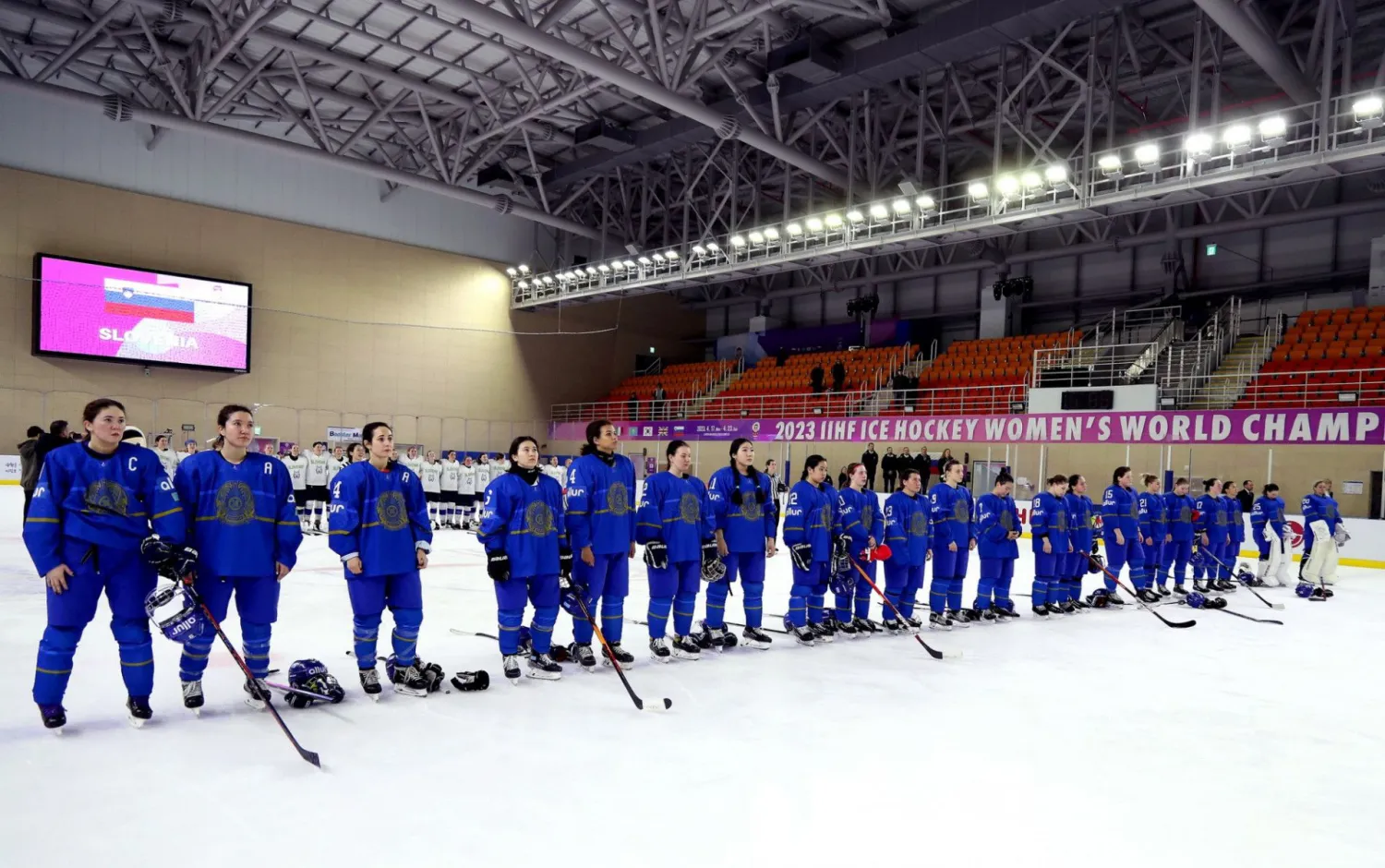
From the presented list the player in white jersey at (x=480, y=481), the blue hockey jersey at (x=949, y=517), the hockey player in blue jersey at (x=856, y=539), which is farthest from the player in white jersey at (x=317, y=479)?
the blue hockey jersey at (x=949, y=517)

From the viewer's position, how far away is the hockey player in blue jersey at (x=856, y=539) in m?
7.73

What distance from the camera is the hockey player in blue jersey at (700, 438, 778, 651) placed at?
23.3ft

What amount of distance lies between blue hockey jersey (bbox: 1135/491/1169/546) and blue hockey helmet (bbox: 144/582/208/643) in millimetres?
10255

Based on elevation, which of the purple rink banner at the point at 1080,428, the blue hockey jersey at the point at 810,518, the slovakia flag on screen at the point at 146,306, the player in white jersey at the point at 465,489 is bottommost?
the player in white jersey at the point at 465,489

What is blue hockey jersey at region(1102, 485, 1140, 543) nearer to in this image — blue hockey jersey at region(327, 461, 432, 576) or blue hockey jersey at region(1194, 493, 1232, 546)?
blue hockey jersey at region(1194, 493, 1232, 546)

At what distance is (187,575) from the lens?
15.1 feet

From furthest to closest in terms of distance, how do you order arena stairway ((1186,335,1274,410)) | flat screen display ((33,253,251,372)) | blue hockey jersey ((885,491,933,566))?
1. flat screen display ((33,253,251,372))
2. arena stairway ((1186,335,1274,410))
3. blue hockey jersey ((885,491,933,566))

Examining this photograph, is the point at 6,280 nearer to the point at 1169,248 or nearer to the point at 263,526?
the point at 263,526

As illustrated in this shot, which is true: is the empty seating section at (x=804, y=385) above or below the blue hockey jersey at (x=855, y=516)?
above

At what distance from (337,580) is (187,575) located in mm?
5860

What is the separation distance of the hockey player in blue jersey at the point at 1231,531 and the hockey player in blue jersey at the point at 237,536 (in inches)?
476

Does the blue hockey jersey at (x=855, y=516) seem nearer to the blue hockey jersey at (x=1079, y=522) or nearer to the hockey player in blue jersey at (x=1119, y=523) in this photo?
the blue hockey jersey at (x=1079, y=522)

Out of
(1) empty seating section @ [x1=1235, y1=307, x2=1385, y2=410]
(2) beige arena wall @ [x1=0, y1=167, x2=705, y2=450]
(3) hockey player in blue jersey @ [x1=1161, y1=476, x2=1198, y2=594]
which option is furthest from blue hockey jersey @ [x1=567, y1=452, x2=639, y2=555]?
(2) beige arena wall @ [x1=0, y1=167, x2=705, y2=450]

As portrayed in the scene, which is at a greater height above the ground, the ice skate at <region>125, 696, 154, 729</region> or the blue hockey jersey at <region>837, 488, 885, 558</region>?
the blue hockey jersey at <region>837, 488, 885, 558</region>
